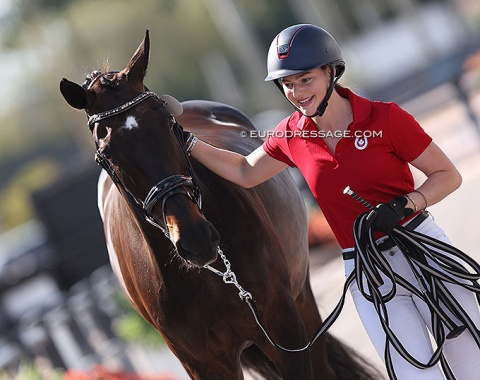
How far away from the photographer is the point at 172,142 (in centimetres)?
390

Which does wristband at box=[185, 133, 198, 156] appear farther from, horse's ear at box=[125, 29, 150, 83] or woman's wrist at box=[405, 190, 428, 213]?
woman's wrist at box=[405, 190, 428, 213]

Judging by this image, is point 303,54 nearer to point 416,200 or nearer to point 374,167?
point 374,167

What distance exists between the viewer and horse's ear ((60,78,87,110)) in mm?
3889

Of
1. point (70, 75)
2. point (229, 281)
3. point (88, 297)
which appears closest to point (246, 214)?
point (229, 281)

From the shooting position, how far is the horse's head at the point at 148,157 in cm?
368

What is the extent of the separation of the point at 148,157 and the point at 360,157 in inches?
33.7

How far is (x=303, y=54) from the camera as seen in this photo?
3.88 metres

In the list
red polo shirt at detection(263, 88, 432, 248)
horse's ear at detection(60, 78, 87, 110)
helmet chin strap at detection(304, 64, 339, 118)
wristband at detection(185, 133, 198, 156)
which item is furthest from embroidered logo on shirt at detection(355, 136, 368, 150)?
horse's ear at detection(60, 78, 87, 110)

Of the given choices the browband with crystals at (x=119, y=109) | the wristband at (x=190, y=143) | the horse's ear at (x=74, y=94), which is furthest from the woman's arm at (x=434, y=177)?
the horse's ear at (x=74, y=94)

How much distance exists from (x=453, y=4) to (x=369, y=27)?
5250 mm

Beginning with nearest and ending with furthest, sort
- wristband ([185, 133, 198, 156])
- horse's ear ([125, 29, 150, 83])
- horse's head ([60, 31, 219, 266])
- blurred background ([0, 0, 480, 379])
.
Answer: horse's head ([60, 31, 219, 266])
horse's ear ([125, 29, 150, 83])
wristband ([185, 133, 198, 156])
blurred background ([0, 0, 480, 379])

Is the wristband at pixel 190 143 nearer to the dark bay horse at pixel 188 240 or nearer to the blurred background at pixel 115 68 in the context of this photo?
the dark bay horse at pixel 188 240

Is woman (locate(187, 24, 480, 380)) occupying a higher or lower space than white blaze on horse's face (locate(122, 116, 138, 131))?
lower

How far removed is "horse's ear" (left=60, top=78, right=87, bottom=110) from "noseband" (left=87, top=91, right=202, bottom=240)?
0.07 metres
